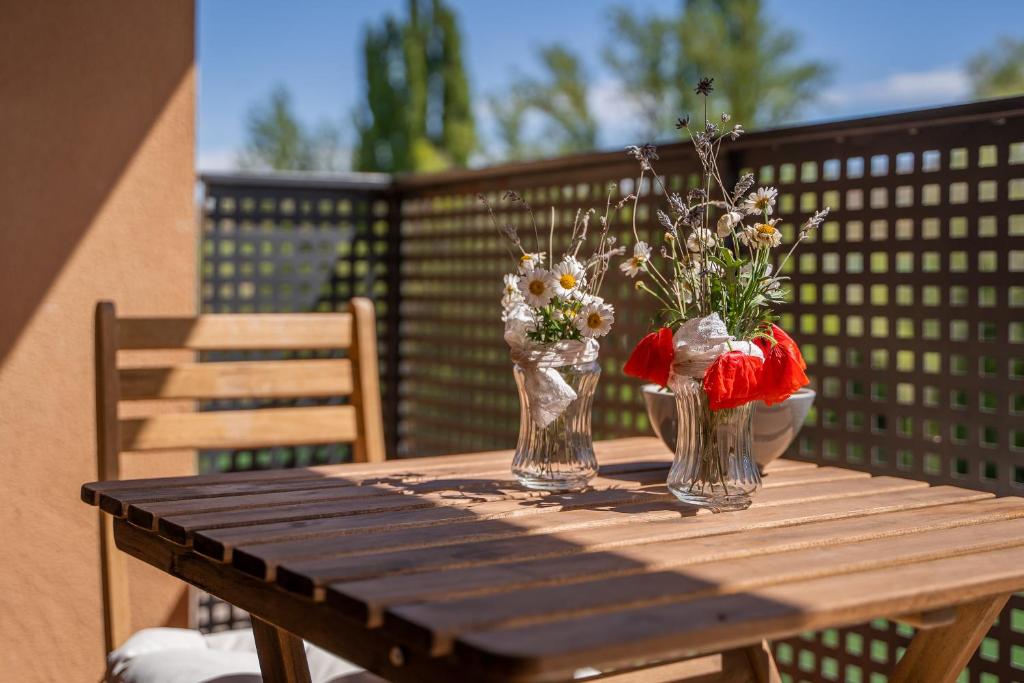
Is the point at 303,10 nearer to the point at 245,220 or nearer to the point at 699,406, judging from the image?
the point at 245,220

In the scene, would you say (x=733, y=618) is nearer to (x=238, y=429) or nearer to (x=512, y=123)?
(x=238, y=429)

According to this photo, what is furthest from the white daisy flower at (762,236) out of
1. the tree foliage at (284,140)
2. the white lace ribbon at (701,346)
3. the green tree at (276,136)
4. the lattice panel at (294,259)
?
the green tree at (276,136)

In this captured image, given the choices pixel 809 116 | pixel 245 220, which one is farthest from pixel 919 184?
pixel 809 116

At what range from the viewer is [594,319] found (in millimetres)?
1485

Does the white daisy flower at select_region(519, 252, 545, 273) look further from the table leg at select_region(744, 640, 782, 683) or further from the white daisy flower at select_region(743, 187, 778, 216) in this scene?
the table leg at select_region(744, 640, 782, 683)

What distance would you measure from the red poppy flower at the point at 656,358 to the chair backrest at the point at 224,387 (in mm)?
838

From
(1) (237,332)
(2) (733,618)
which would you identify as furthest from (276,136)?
(2) (733,618)

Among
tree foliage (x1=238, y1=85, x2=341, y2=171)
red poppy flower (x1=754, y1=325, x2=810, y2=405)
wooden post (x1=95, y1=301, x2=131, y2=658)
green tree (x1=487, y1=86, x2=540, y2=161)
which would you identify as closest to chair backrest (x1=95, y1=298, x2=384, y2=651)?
wooden post (x1=95, y1=301, x2=131, y2=658)

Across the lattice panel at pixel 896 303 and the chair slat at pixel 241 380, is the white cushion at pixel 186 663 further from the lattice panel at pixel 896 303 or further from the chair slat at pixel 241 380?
the lattice panel at pixel 896 303

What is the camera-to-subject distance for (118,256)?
2.61 meters

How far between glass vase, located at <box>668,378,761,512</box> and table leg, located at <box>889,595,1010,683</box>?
278 millimetres

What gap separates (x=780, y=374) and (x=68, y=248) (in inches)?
70.3

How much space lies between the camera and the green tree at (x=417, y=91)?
73.6 feet

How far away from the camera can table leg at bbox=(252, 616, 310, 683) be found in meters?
1.44
